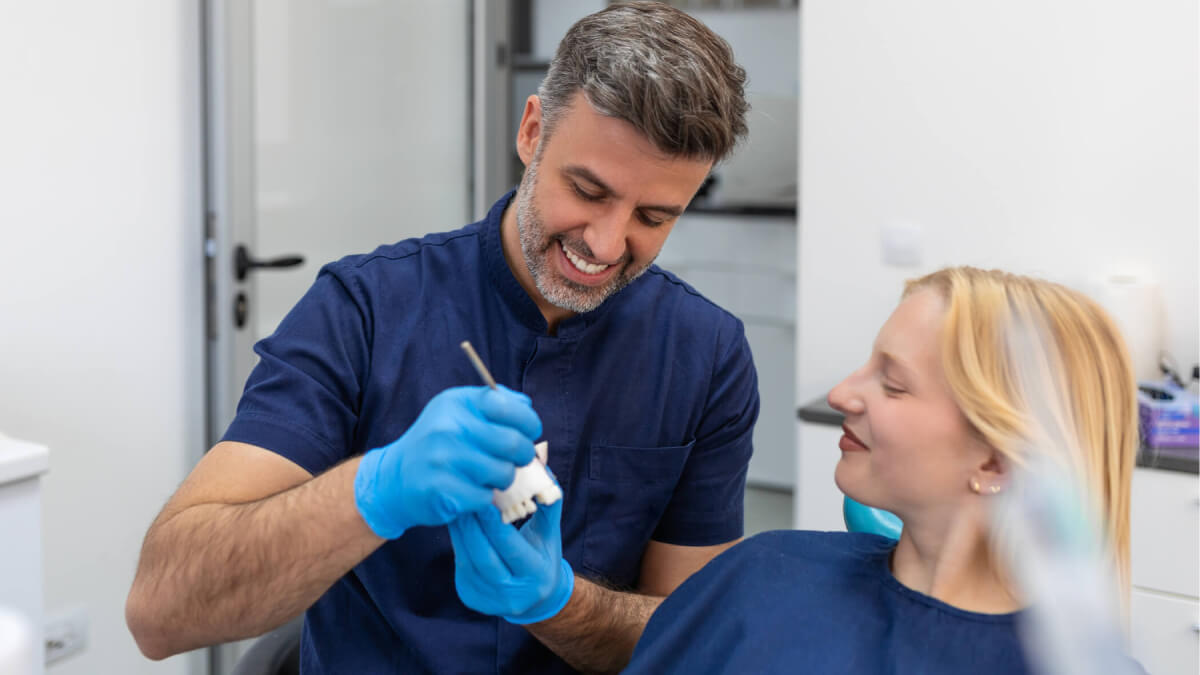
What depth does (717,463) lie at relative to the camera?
1400 millimetres

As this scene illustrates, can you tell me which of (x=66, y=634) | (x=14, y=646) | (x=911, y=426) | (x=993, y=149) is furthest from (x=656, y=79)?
(x=66, y=634)

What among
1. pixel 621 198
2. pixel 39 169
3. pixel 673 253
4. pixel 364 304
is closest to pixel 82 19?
pixel 39 169

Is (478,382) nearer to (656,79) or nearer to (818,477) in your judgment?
(656,79)

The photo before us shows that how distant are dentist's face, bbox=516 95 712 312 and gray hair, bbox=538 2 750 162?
0.06 feet

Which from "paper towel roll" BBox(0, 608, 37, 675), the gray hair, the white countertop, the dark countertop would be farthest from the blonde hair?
the white countertop

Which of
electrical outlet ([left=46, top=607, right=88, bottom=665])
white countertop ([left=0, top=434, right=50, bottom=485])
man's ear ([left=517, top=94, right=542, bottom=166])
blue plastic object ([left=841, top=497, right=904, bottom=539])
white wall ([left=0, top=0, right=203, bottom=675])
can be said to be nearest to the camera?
man's ear ([left=517, top=94, right=542, bottom=166])

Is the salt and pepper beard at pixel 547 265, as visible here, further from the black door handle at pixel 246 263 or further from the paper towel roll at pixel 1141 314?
the paper towel roll at pixel 1141 314

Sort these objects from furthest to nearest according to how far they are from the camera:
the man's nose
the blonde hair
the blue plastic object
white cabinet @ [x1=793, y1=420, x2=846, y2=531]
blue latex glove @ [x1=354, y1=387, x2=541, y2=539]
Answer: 1. white cabinet @ [x1=793, y1=420, x2=846, y2=531]
2. the blue plastic object
3. the man's nose
4. the blonde hair
5. blue latex glove @ [x1=354, y1=387, x2=541, y2=539]

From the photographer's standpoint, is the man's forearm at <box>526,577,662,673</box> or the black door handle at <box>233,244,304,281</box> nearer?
the man's forearm at <box>526,577,662,673</box>

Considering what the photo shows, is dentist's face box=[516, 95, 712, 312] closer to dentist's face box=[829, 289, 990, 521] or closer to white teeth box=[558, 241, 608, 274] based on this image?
white teeth box=[558, 241, 608, 274]

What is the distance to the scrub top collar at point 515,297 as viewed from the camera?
4.22 ft

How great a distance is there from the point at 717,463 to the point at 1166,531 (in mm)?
1109

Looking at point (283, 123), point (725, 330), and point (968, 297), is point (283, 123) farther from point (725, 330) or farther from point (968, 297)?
point (968, 297)

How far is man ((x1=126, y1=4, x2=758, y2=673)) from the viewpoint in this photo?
3.29 ft
